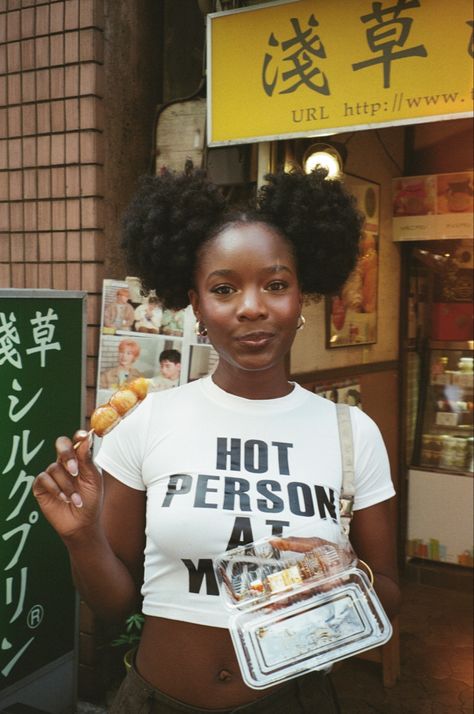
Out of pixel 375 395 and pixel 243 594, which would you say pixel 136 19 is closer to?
pixel 375 395

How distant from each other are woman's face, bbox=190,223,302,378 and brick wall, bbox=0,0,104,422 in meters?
2.08

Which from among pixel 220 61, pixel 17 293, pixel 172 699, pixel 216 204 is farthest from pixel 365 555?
pixel 220 61

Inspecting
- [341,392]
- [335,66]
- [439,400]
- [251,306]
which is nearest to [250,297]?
[251,306]

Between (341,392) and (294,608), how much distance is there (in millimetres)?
3005

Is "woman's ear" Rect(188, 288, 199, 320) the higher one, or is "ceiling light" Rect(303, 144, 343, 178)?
"ceiling light" Rect(303, 144, 343, 178)

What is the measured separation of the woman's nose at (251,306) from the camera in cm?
174

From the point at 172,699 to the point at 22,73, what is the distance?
3.60 m

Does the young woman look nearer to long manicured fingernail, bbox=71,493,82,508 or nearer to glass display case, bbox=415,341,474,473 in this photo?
long manicured fingernail, bbox=71,493,82,508

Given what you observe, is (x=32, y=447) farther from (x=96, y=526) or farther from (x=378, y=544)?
(x=378, y=544)

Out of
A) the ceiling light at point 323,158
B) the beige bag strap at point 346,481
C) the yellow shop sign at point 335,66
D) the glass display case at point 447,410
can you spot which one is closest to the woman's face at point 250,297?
the beige bag strap at point 346,481

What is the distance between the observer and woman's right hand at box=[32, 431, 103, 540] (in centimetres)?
149

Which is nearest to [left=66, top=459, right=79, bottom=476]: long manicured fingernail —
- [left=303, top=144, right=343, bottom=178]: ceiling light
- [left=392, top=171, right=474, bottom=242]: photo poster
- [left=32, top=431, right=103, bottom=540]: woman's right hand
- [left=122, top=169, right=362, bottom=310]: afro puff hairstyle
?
[left=32, top=431, right=103, bottom=540]: woman's right hand

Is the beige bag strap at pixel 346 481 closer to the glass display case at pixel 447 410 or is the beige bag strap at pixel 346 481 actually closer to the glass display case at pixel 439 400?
the glass display case at pixel 439 400

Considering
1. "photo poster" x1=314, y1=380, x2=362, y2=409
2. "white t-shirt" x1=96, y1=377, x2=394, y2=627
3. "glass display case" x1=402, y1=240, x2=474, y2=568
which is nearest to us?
"white t-shirt" x1=96, y1=377, x2=394, y2=627
